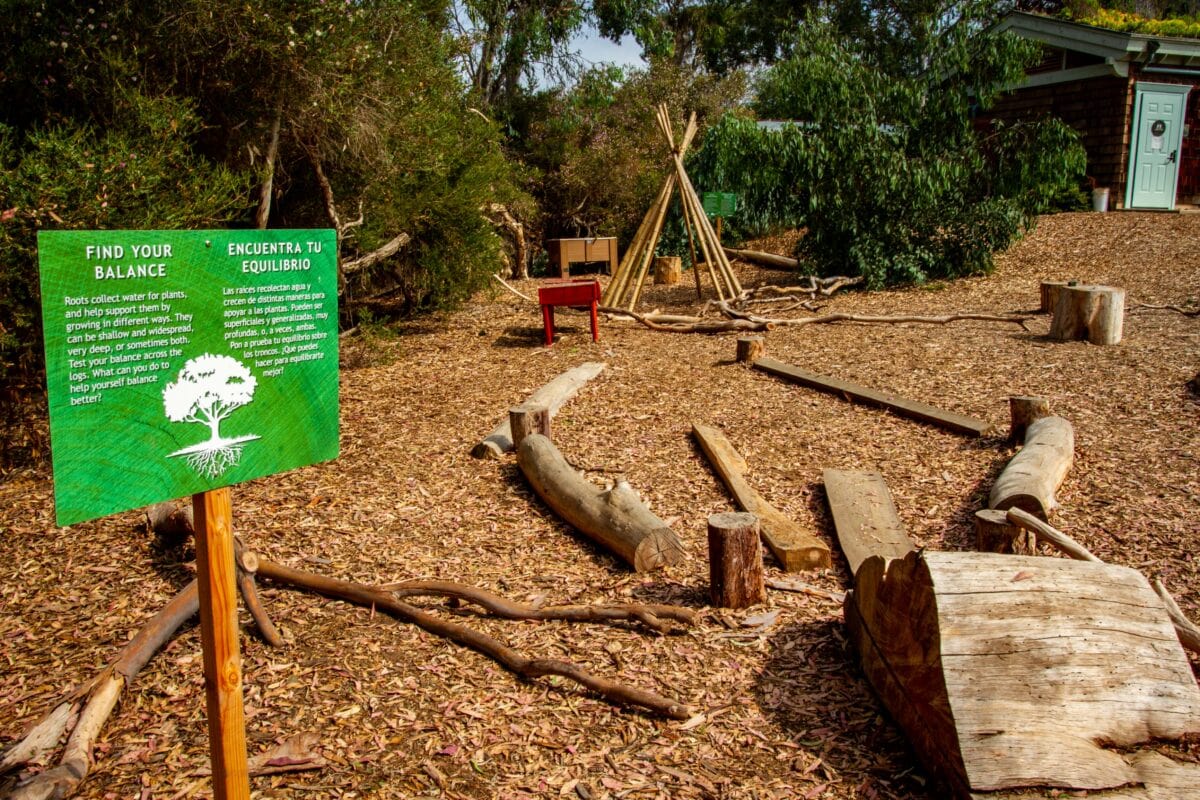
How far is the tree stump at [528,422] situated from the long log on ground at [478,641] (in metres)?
2.02

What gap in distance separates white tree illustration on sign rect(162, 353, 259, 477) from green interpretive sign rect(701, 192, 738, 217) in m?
15.3

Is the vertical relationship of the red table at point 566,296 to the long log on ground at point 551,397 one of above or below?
above

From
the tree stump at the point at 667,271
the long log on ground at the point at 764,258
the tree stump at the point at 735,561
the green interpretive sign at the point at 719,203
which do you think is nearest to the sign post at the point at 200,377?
the tree stump at the point at 735,561

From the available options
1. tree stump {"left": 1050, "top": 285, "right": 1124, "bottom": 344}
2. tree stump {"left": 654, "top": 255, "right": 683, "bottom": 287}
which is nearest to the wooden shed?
tree stump {"left": 654, "top": 255, "right": 683, "bottom": 287}

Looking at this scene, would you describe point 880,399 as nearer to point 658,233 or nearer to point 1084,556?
point 1084,556

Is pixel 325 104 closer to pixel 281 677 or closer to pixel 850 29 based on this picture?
pixel 281 677

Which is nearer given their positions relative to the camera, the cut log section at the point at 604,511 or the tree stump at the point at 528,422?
the cut log section at the point at 604,511

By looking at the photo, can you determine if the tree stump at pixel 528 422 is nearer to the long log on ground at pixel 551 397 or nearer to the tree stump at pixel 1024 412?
the long log on ground at pixel 551 397

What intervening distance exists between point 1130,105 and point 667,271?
31.4 ft

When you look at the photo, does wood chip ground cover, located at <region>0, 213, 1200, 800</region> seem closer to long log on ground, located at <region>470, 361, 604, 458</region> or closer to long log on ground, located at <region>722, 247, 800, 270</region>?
long log on ground, located at <region>470, 361, 604, 458</region>

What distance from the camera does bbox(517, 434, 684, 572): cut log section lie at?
4395 mm

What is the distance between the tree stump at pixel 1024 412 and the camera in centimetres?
595

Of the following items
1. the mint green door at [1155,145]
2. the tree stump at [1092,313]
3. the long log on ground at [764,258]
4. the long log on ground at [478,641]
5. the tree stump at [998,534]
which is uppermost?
the mint green door at [1155,145]

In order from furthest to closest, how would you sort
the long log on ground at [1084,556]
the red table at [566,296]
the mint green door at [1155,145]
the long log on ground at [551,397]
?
the mint green door at [1155,145]
the red table at [566,296]
the long log on ground at [551,397]
the long log on ground at [1084,556]
